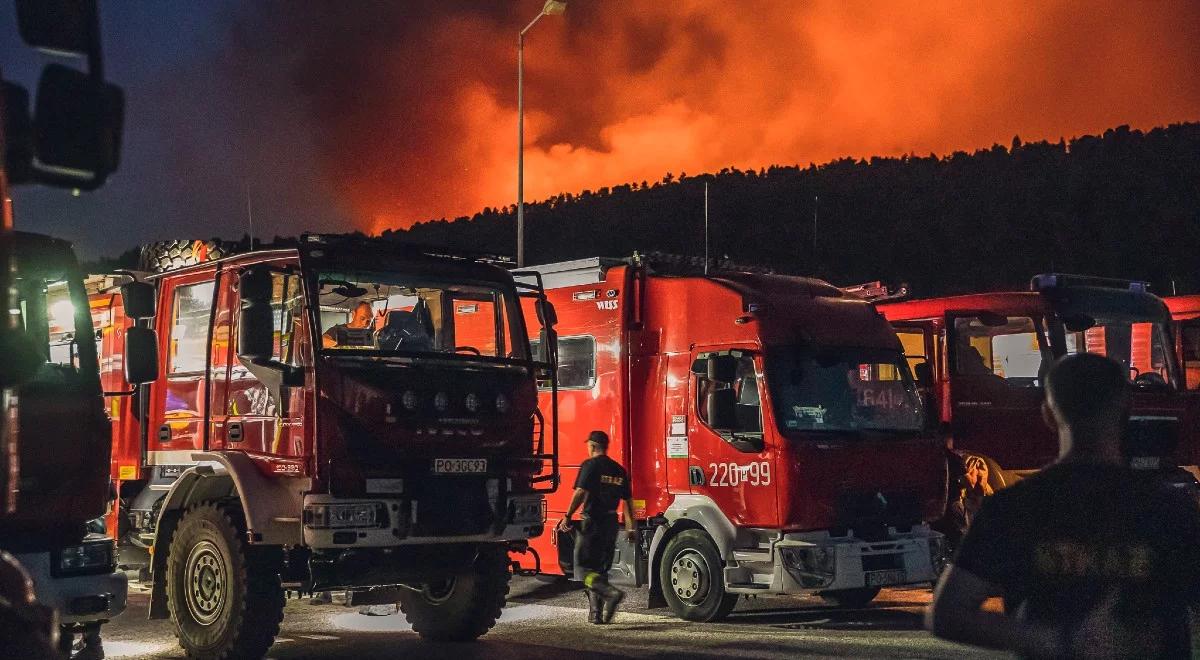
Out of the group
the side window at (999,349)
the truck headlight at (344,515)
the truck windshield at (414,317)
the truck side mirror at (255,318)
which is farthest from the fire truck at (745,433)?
the truck side mirror at (255,318)

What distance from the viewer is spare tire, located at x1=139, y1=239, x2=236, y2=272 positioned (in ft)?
36.3

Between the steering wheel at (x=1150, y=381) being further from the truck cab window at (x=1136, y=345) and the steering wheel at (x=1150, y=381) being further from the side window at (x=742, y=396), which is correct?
the side window at (x=742, y=396)

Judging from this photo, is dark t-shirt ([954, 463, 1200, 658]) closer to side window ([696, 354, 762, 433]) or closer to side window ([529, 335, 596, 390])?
side window ([696, 354, 762, 433])

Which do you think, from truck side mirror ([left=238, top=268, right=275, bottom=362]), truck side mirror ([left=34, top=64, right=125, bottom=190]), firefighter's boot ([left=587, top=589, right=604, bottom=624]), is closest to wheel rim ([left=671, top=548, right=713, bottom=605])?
firefighter's boot ([left=587, top=589, right=604, bottom=624])

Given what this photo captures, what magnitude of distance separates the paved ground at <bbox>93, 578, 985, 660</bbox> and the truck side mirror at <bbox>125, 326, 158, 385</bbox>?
2.55 metres

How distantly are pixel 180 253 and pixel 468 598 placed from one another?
146 inches

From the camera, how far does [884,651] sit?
33.4 feet

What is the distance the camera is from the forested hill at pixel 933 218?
6128 cm

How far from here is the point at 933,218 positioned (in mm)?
72250

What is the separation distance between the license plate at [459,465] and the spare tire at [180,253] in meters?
2.35

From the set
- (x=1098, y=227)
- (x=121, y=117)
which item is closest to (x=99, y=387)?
(x=121, y=117)

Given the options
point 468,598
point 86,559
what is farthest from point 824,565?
point 86,559

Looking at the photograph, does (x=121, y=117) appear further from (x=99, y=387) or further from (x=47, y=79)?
(x=99, y=387)

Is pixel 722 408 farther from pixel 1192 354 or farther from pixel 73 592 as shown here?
pixel 1192 354
